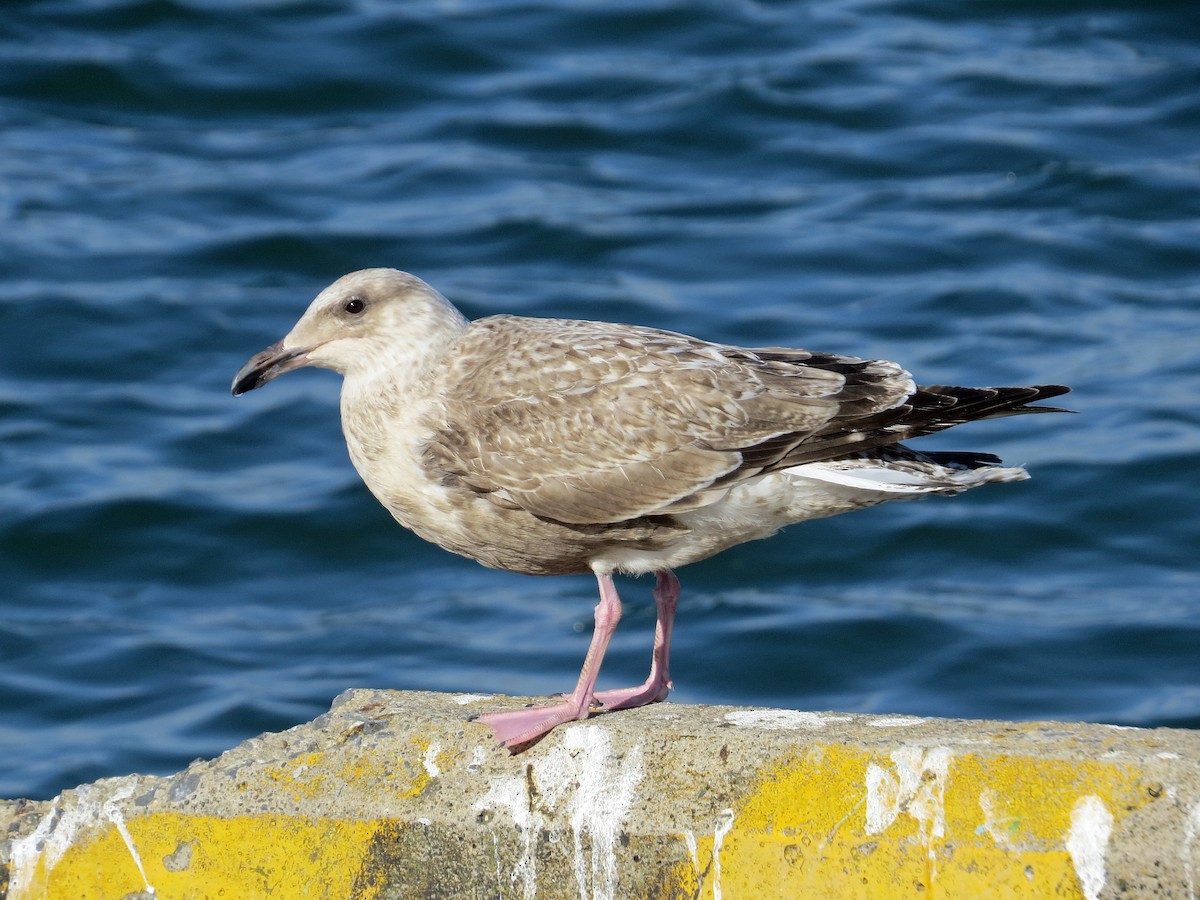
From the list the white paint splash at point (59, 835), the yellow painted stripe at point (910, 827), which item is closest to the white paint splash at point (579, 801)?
the yellow painted stripe at point (910, 827)

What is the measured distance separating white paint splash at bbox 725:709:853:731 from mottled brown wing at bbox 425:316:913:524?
95 centimetres

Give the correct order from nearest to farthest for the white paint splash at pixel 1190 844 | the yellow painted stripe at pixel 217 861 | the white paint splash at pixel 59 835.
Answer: the white paint splash at pixel 1190 844, the yellow painted stripe at pixel 217 861, the white paint splash at pixel 59 835

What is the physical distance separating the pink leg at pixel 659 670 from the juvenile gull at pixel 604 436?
1cm

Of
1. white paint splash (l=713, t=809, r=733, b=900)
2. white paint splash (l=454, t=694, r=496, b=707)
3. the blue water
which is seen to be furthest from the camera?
the blue water

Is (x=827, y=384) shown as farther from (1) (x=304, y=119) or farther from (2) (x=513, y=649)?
(1) (x=304, y=119)

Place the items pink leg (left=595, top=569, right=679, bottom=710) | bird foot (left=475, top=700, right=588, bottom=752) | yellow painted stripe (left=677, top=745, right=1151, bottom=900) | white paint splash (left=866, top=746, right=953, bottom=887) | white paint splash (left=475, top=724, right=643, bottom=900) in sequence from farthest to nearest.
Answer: pink leg (left=595, top=569, right=679, bottom=710)
bird foot (left=475, top=700, right=588, bottom=752)
white paint splash (left=475, top=724, right=643, bottom=900)
white paint splash (left=866, top=746, right=953, bottom=887)
yellow painted stripe (left=677, top=745, right=1151, bottom=900)

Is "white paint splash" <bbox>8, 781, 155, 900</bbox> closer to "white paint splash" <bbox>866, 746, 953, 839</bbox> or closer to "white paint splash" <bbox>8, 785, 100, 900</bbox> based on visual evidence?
"white paint splash" <bbox>8, 785, 100, 900</bbox>

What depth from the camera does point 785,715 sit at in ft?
17.2

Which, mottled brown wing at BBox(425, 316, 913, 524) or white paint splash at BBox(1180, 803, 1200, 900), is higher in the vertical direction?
mottled brown wing at BBox(425, 316, 913, 524)

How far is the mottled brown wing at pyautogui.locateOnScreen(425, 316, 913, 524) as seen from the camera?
5980 mm

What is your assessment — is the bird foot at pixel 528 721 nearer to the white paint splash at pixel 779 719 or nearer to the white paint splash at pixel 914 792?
the white paint splash at pixel 779 719

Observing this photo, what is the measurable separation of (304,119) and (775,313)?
22.5 ft

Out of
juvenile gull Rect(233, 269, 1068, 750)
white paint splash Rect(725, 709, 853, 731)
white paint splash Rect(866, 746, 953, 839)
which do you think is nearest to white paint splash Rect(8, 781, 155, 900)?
juvenile gull Rect(233, 269, 1068, 750)

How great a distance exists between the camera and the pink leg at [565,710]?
5.18 m
